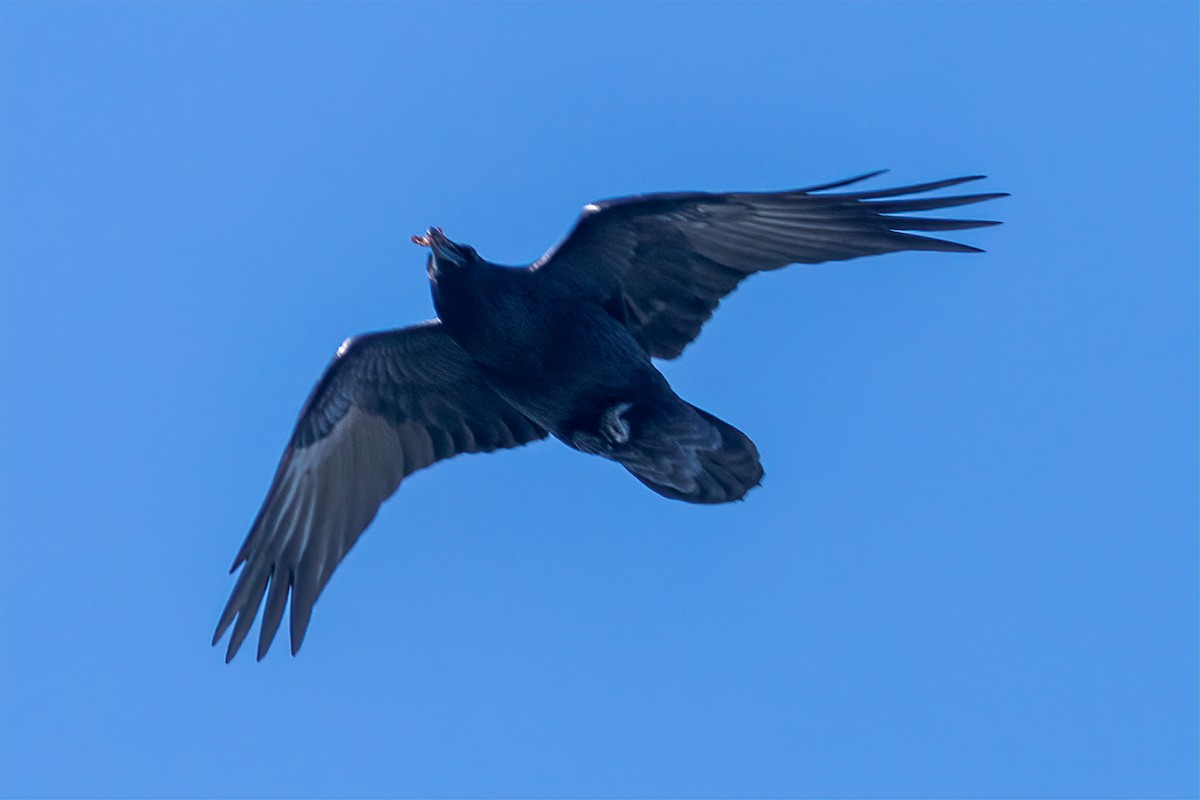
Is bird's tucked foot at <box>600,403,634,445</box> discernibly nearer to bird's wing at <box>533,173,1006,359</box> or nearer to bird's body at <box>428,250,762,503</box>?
bird's body at <box>428,250,762,503</box>

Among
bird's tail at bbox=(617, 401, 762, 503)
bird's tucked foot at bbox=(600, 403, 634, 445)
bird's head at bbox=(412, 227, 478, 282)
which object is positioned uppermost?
bird's head at bbox=(412, 227, 478, 282)

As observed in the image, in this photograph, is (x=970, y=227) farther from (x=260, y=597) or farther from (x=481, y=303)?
(x=260, y=597)

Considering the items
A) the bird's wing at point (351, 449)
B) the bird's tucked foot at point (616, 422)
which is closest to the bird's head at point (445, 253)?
the bird's wing at point (351, 449)

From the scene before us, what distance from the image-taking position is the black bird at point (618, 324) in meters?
10.5

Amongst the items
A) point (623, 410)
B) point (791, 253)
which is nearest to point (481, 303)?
point (623, 410)

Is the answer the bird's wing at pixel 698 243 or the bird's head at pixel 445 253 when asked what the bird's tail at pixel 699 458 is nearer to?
the bird's wing at pixel 698 243

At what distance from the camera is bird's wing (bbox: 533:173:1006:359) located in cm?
1049

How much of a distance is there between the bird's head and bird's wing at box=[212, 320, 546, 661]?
89cm

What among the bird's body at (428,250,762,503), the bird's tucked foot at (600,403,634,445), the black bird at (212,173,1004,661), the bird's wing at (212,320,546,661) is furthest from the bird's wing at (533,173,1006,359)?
the bird's wing at (212,320,546,661)

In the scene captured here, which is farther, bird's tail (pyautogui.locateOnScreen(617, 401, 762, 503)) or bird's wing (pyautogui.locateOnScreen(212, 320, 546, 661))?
bird's wing (pyautogui.locateOnScreen(212, 320, 546, 661))

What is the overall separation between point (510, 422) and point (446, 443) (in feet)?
Result: 1.74

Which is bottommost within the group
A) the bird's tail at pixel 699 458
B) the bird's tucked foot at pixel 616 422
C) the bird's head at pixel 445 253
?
the bird's tail at pixel 699 458

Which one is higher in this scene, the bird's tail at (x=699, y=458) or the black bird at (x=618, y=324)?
the black bird at (x=618, y=324)

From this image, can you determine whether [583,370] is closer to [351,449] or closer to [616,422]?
[616,422]
